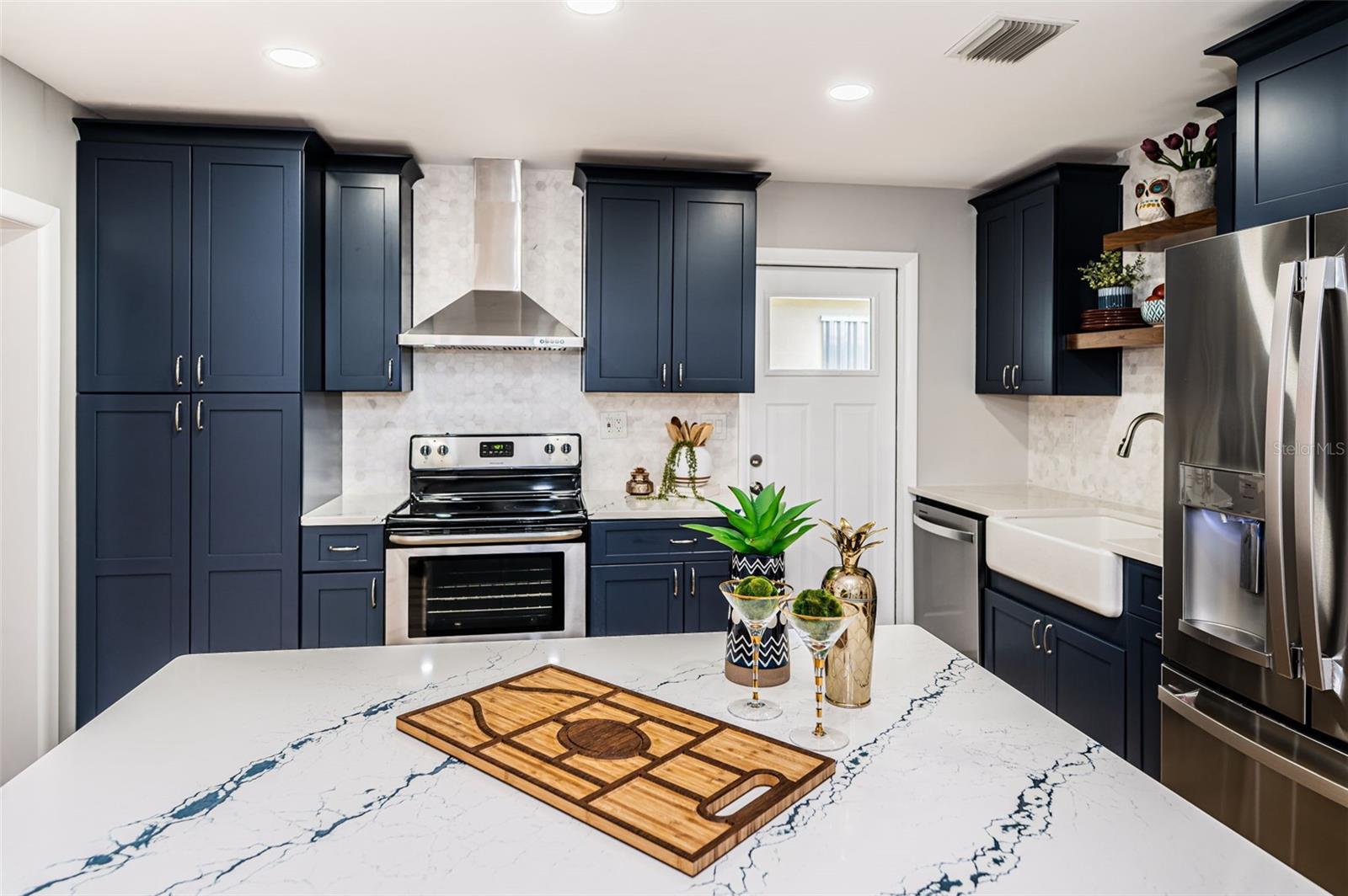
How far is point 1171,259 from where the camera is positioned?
2.38 m

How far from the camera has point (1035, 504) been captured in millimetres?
3635

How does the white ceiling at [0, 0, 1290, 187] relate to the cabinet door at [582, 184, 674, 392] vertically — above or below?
above

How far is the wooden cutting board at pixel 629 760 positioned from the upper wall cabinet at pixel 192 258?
2290 millimetres

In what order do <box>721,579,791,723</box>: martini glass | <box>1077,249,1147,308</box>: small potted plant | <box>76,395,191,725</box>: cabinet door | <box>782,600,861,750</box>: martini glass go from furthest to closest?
<box>1077,249,1147,308</box>: small potted plant
<box>76,395,191,725</box>: cabinet door
<box>721,579,791,723</box>: martini glass
<box>782,600,861,750</box>: martini glass

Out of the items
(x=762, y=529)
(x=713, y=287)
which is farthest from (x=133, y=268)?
(x=762, y=529)

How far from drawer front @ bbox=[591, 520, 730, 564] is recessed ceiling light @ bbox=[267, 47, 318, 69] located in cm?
193

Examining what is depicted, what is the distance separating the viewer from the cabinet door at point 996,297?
3883 mm

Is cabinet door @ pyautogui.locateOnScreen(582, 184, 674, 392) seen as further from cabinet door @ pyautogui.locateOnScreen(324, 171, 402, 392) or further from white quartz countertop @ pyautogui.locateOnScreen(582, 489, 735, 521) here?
cabinet door @ pyautogui.locateOnScreen(324, 171, 402, 392)

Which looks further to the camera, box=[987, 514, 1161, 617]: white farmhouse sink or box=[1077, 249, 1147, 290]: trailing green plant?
box=[1077, 249, 1147, 290]: trailing green plant

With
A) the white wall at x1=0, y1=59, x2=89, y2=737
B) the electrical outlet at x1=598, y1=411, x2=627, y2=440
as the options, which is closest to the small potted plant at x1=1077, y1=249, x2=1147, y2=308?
the electrical outlet at x1=598, y1=411, x2=627, y2=440

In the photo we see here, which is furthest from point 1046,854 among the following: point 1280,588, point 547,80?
point 547,80

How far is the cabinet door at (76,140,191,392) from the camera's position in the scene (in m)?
3.05

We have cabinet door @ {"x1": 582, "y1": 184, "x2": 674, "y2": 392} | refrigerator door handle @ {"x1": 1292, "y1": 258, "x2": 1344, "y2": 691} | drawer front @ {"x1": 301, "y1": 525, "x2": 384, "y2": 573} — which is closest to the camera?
refrigerator door handle @ {"x1": 1292, "y1": 258, "x2": 1344, "y2": 691}

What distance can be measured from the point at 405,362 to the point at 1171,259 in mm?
2946
